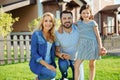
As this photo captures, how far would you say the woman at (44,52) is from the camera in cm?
512

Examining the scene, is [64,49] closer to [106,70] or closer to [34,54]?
[34,54]

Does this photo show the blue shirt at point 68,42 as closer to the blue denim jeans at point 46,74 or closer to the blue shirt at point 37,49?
the blue shirt at point 37,49

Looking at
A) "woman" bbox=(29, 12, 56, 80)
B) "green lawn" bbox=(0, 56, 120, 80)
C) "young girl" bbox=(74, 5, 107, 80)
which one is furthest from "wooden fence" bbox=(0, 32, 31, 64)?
"woman" bbox=(29, 12, 56, 80)

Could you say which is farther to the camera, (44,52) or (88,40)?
(88,40)

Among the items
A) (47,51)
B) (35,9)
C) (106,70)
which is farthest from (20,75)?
(35,9)

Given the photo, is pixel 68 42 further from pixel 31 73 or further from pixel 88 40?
pixel 31 73

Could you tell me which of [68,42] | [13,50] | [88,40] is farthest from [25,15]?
[68,42]

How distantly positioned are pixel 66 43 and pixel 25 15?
1876 cm

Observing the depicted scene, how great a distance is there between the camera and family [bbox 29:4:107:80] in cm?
516

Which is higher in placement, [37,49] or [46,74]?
[37,49]

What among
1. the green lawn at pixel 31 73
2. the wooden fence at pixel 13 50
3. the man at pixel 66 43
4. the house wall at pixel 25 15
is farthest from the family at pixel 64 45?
the house wall at pixel 25 15

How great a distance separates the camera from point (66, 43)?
5.70 metres

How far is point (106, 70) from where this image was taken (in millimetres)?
9656

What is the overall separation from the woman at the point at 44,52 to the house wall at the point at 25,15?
18.5m
